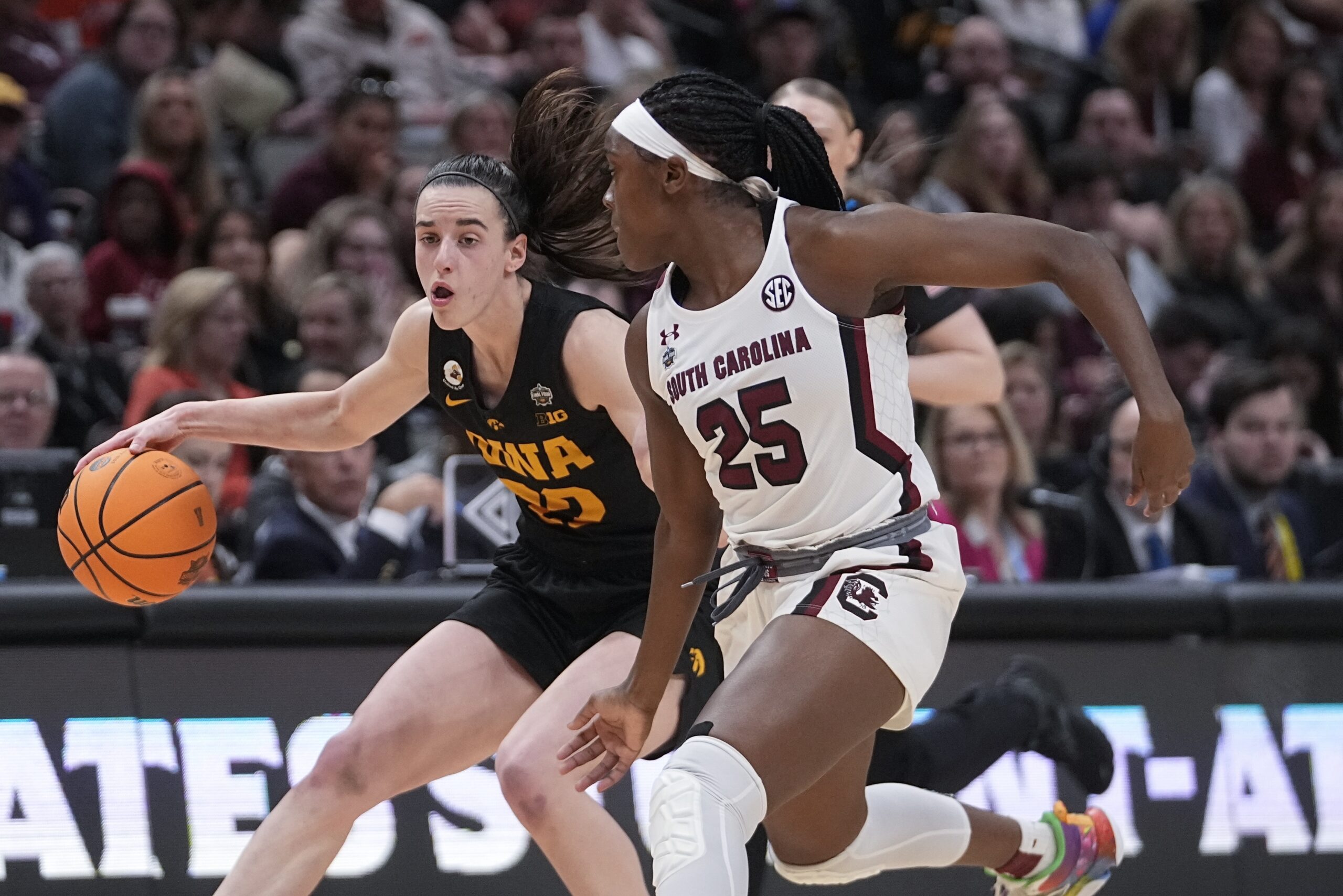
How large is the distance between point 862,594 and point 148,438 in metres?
1.82

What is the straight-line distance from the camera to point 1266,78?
10695 millimetres

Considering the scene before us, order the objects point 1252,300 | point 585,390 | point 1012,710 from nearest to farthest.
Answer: point 585,390 → point 1012,710 → point 1252,300

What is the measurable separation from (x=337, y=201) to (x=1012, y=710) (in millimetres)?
4180

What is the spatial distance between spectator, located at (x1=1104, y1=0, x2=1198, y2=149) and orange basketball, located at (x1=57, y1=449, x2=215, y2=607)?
776cm

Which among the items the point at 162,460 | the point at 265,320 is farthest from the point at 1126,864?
the point at 265,320

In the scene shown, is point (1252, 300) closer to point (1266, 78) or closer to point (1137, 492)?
point (1266, 78)

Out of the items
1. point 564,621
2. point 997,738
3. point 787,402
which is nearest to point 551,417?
point 564,621

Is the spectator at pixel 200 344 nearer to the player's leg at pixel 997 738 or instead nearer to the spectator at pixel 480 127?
the spectator at pixel 480 127

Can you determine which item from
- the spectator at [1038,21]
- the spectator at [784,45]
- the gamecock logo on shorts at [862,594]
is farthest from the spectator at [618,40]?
the gamecock logo on shorts at [862,594]

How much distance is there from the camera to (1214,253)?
9016 millimetres

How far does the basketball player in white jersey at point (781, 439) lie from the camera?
3258 mm

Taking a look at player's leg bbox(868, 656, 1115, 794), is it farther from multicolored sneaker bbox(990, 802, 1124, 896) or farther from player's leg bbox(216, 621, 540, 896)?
player's leg bbox(216, 621, 540, 896)

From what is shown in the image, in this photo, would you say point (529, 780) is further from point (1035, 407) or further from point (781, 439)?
point (1035, 407)

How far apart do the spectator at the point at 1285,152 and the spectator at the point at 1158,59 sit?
535 millimetres
